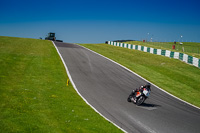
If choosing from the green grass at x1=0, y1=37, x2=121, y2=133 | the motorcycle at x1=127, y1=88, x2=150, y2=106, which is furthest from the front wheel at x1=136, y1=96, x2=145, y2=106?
the green grass at x1=0, y1=37, x2=121, y2=133

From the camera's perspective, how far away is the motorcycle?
13.7 meters

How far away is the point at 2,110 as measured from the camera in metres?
10.0

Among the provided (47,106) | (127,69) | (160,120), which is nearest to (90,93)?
(47,106)

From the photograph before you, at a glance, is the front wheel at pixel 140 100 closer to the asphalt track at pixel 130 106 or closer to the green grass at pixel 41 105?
the asphalt track at pixel 130 106

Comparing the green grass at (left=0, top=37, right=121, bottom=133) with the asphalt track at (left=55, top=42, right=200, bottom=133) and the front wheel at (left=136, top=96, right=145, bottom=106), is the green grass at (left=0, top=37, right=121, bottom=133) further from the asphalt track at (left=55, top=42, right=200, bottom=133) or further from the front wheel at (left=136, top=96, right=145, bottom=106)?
the front wheel at (left=136, top=96, right=145, bottom=106)

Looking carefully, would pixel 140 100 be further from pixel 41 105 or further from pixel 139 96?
pixel 41 105

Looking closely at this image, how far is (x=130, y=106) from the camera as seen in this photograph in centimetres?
1354

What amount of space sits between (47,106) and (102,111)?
3.00 metres

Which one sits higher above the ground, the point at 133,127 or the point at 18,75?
the point at 18,75

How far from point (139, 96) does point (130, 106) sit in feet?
3.37

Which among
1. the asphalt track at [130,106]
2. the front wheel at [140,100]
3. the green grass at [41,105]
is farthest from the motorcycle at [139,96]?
the green grass at [41,105]

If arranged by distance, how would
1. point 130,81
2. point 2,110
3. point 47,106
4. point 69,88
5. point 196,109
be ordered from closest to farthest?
point 2,110, point 47,106, point 196,109, point 69,88, point 130,81

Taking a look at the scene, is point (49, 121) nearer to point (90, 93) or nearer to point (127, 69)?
point (90, 93)

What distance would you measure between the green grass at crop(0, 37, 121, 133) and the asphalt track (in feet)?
3.05
